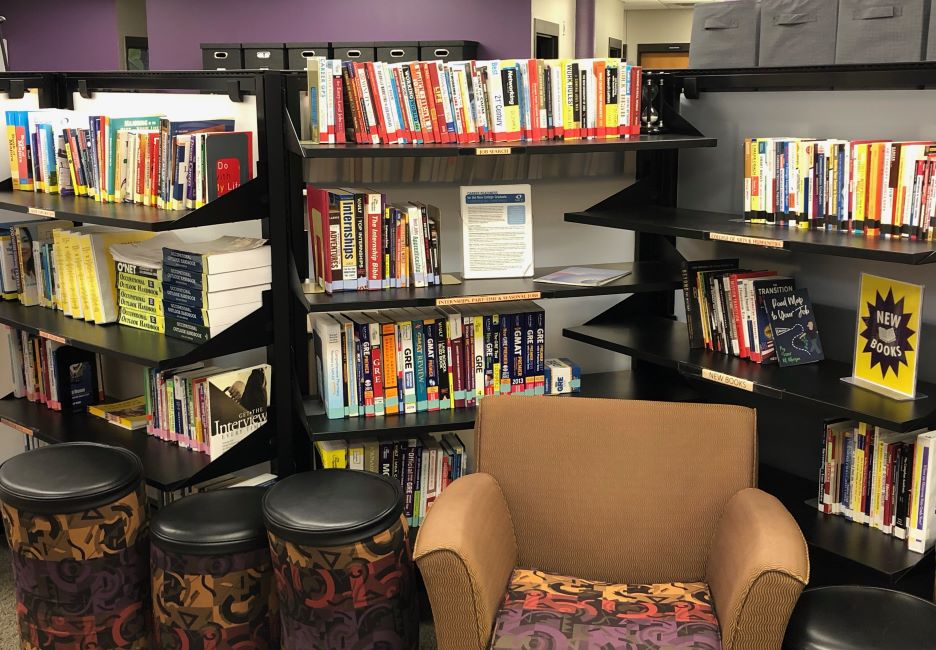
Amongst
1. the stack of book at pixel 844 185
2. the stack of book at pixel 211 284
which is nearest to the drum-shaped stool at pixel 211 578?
the stack of book at pixel 211 284

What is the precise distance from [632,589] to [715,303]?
3.18ft

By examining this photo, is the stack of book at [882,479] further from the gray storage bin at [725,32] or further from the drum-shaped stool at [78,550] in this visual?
the gray storage bin at [725,32]

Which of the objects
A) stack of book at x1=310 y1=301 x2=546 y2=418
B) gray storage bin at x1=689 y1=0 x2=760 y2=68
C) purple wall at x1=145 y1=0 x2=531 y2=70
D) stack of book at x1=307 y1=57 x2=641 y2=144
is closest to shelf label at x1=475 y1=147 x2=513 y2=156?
stack of book at x1=307 y1=57 x2=641 y2=144

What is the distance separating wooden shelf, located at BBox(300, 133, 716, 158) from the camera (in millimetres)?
2646

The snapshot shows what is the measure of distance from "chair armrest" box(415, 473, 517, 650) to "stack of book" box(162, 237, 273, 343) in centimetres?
100

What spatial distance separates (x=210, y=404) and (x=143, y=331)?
0.36 meters

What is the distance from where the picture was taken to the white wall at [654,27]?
14.2 metres

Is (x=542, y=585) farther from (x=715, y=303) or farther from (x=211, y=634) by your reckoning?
(x=715, y=303)

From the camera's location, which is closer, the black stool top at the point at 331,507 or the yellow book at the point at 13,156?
the black stool top at the point at 331,507

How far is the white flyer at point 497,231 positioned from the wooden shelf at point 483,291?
44mm

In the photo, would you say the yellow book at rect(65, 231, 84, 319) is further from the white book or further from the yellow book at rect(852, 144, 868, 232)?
the yellow book at rect(852, 144, 868, 232)

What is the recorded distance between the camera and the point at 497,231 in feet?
Result: 10.0

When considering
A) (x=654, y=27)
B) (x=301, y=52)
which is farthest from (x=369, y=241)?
(x=654, y=27)

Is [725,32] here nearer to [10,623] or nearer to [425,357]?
[425,357]
